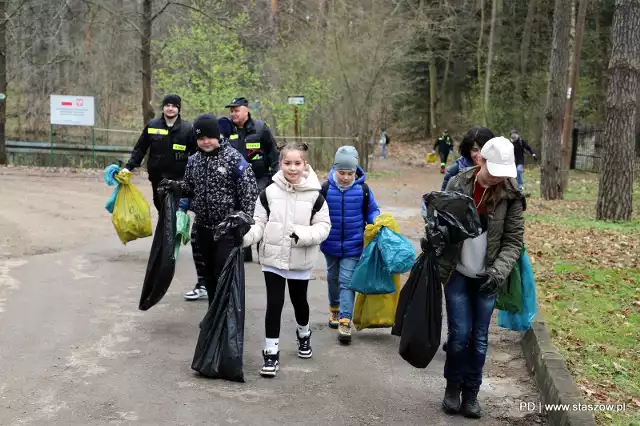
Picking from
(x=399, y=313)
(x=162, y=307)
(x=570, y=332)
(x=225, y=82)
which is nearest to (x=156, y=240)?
(x=162, y=307)

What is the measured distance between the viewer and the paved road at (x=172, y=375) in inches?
190

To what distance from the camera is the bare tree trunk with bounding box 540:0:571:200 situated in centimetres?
1808

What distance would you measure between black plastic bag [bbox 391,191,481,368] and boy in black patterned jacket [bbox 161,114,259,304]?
177 cm

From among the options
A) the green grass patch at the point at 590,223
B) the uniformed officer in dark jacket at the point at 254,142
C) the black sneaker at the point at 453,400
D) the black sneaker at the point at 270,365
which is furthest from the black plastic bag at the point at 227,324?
the green grass patch at the point at 590,223

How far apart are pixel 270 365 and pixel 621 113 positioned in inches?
406

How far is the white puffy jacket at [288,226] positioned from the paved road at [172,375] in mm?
887

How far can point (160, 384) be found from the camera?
5328mm

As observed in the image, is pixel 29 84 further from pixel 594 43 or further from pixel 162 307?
pixel 594 43

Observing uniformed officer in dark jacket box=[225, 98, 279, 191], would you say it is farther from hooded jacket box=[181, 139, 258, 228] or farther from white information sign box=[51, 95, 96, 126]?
white information sign box=[51, 95, 96, 126]

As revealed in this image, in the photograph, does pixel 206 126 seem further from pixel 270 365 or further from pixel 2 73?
pixel 2 73

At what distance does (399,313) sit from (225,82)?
2266cm

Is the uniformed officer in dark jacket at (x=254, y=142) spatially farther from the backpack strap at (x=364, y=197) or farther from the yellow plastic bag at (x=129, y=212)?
the backpack strap at (x=364, y=197)

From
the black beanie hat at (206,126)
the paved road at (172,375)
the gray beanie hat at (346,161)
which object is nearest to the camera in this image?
the paved road at (172,375)

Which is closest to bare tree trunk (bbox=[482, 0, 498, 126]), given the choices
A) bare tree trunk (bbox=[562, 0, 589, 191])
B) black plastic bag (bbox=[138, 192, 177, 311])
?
bare tree trunk (bbox=[562, 0, 589, 191])
